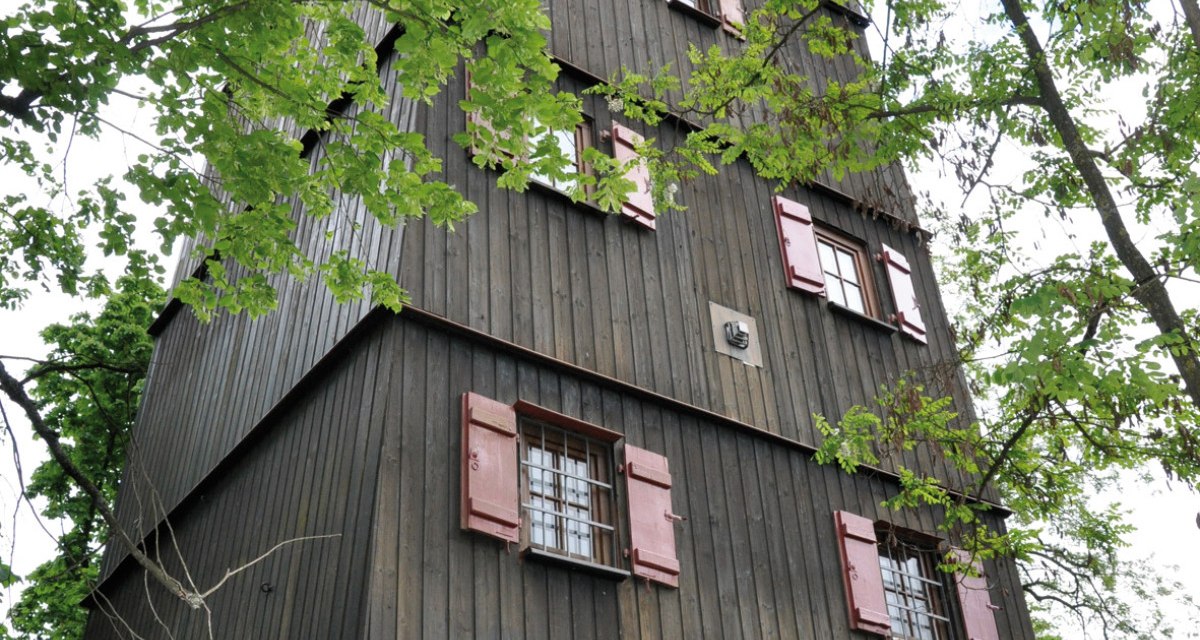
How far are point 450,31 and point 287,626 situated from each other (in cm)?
412

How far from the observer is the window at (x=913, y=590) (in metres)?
10.5

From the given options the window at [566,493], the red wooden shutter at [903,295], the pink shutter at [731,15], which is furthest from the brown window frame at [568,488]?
the pink shutter at [731,15]

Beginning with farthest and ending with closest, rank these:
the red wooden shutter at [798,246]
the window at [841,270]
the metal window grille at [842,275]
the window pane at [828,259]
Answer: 1. the window pane at [828,259]
2. the metal window grille at [842,275]
3. the window at [841,270]
4. the red wooden shutter at [798,246]

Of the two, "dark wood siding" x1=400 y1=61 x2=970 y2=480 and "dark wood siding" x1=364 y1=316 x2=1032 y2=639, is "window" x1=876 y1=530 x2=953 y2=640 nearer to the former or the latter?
"dark wood siding" x1=364 y1=316 x2=1032 y2=639

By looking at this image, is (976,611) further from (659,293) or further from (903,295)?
(659,293)

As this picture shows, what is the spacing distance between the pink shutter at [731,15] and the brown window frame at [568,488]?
6.05m

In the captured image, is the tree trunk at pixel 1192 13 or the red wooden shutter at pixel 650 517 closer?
the tree trunk at pixel 1192 13

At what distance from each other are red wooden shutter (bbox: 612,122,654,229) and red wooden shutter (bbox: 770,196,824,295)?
64.2 inches

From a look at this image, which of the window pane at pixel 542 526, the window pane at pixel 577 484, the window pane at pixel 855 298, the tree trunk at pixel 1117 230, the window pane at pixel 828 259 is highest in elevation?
the window pane at pixel 828 259

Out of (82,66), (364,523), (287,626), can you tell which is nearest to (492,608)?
(364,523)

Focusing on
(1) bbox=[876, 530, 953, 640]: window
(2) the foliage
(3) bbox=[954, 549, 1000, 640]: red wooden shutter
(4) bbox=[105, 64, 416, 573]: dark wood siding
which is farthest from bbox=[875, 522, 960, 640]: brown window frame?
(2) the foliage

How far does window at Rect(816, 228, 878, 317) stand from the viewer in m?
12.3

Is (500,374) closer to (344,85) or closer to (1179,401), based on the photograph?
(344,85)

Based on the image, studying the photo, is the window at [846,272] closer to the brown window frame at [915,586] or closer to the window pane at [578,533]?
the brown window frame at [915,586]
